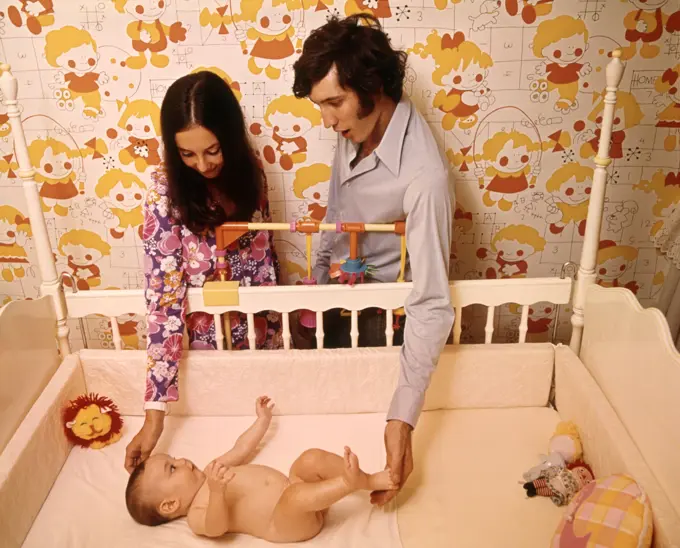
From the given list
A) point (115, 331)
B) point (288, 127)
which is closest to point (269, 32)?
point (288, 127)

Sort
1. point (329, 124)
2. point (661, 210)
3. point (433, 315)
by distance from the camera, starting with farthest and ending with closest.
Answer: point (661, 210)
point (433, 315)
point (329, 124)

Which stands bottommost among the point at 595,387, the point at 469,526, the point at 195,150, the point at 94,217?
the point at 469,526

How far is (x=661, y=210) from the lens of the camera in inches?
72.0

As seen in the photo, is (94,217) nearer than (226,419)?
No

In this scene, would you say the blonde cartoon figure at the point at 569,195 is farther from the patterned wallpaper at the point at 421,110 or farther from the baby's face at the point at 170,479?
the baby's face at the point at 170,479

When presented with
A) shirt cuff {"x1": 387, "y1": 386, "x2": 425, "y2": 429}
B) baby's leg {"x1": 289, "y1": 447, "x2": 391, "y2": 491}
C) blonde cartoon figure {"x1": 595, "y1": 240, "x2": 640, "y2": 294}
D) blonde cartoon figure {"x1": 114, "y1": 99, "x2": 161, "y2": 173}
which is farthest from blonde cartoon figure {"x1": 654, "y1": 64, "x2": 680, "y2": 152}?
blonde cartoon figure {"x1": 114, "y1": 99, "x2": 161, "y2": 173}

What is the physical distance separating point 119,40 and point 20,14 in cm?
25

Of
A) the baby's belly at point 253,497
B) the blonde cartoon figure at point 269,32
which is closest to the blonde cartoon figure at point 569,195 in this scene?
the blonde cartoon figure at point 269,32

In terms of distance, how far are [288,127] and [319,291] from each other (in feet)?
1.56

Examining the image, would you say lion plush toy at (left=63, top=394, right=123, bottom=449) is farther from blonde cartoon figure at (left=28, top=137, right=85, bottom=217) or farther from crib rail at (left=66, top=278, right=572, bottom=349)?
blonde cartoon figure at (left=28, top=137, right=85, bottom=217)

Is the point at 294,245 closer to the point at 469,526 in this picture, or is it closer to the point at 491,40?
the point at 491,40

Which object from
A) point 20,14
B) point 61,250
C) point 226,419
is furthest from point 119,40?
point 226,419

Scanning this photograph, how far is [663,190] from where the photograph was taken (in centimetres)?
180

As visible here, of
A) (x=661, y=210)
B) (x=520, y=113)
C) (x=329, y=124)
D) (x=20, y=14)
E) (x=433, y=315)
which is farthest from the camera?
(x=661, y=210)
